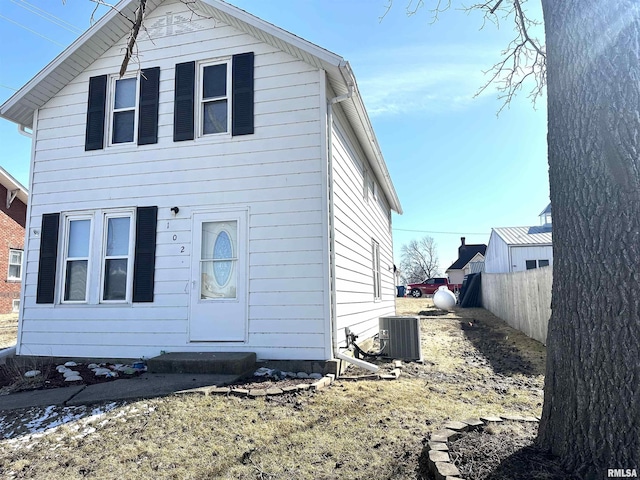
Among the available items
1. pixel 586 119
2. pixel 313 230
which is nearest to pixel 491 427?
pixel 586 119

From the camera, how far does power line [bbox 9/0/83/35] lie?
6.48m

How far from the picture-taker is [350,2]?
5.79m

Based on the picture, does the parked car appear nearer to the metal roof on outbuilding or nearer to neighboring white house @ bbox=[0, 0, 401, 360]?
the metal roof on outbuilding

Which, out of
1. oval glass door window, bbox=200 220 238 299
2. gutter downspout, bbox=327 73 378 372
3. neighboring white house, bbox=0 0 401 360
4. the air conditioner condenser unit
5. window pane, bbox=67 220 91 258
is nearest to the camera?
gutter downspout, bbox=327 73 378 372

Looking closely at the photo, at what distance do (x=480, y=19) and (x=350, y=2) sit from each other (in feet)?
5.90

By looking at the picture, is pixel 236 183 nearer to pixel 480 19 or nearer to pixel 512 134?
pixel 480 19

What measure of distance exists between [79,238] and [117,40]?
345cm

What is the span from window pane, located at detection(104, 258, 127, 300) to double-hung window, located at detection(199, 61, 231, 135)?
250 cm

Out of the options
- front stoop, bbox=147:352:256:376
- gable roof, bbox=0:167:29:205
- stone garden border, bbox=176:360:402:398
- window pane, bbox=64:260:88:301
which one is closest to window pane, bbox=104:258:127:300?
window pane, bbox=64:260:88:301

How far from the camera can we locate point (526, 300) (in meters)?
10.4

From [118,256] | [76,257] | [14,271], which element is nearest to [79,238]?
[76,257]

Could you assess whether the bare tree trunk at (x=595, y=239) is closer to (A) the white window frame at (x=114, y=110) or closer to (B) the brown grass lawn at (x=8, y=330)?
(A) the white window frame at (x=114, y=110)

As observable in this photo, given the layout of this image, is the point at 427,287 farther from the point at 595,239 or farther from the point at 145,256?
the point at 595,239

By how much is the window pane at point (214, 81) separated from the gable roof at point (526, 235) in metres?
17.6
